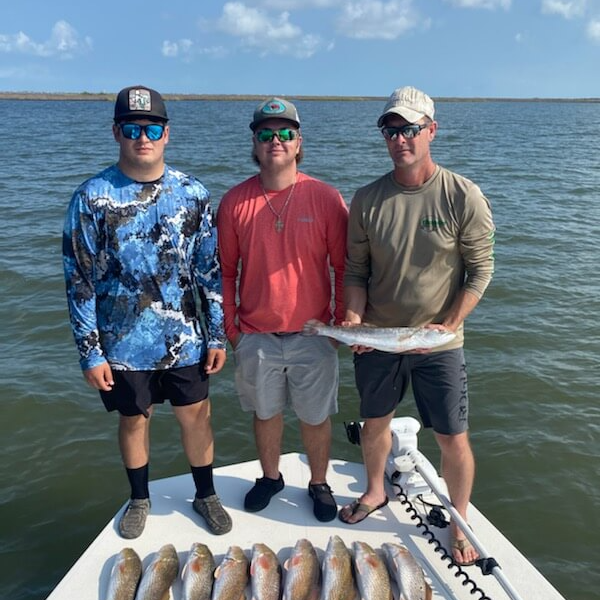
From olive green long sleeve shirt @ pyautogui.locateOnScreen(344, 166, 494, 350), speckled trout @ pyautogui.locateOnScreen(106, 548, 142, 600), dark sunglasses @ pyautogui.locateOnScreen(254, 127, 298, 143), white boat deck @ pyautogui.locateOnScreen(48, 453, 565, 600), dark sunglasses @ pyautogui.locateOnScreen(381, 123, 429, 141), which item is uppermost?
dark sunglasses @ pyautogui.locateOnScreen(381, 123, 429, 141)

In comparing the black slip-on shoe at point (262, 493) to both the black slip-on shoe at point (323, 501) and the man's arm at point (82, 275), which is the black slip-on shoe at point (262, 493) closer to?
the black slip-on shoe at point (323, 501)

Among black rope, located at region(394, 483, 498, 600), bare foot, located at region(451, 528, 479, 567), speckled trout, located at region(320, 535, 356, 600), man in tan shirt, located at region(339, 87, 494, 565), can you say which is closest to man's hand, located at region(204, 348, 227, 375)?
man in tan shirt, located at region(339, 87, 494, 565)

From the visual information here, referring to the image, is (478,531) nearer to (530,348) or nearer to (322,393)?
(322,393)

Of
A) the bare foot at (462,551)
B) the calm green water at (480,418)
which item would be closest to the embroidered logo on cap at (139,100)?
the bare foot at (462,551)

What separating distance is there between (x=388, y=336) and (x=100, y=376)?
195cm

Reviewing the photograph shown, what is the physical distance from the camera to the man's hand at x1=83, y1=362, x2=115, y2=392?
12.4 feet

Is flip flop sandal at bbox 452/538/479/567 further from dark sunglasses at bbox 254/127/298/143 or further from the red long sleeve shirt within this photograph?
dark sunglasses at bbox 254/127/298/143

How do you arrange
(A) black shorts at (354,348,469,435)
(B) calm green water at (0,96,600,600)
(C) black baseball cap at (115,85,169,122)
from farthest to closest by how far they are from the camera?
(B) calm green water at (0,96,600,600) → (A) black shorts at (354,348,469,435) → (C) black baseball cap at (115,85,169,122)

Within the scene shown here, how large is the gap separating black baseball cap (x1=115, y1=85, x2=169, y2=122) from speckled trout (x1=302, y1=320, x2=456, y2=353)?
1774mm

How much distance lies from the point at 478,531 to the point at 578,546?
6.20 feet

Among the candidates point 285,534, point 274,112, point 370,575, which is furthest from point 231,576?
point 274,112

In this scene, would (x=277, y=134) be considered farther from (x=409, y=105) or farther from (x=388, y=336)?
(x=388, y=336)

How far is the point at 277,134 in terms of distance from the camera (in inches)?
153

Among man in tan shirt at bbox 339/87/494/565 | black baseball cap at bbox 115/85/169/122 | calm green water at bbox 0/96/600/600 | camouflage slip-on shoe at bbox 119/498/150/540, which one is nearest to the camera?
black baseball cap at bbox 115/85/169/122
